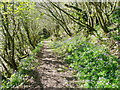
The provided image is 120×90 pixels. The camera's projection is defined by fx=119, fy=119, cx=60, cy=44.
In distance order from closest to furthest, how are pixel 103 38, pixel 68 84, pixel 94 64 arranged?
pixel 68 84 → pixel 94 64 → pixel 103 38

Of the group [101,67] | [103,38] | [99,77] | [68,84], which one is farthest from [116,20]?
[68,84]

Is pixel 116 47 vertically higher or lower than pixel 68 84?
higher

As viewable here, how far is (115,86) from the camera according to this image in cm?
328

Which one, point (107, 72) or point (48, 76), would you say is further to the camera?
point (48, 76)

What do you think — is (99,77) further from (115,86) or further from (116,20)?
(116,20)

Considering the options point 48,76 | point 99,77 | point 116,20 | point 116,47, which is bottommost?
point 48,76

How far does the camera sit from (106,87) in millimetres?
3383

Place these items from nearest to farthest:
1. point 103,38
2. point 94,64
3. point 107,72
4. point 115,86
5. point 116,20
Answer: point 115,86
point 107,72
point 94,64
point 103,38
point 116,20

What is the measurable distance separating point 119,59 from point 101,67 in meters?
0.86

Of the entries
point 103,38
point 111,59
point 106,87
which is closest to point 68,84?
point 106,87

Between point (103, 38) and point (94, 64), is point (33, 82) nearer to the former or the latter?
point (94, 64)

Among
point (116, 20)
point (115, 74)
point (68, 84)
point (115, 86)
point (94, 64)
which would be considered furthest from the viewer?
point (116, 20)

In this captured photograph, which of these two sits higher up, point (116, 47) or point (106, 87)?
point (116, 47)

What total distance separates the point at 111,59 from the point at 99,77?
1.11 m
